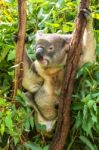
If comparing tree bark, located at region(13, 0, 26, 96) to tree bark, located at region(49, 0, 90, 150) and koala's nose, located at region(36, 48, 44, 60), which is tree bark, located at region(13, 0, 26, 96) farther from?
tree bark, located at region(49, 0, 90, 150)

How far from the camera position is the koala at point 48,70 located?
342 cm

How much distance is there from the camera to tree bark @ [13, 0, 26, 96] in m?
3.00

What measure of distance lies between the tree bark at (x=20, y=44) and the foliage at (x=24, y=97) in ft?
0.26

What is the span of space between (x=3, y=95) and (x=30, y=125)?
269 mm

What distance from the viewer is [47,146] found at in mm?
3408

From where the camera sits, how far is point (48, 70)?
359cm

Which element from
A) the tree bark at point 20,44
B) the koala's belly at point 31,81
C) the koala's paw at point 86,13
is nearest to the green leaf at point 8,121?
the tree bark at point 20,44

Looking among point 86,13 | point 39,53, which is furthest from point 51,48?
point 86,13

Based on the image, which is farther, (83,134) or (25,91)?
→ (25,91)

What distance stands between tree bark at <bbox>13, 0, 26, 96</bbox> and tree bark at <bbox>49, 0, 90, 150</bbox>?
0.28 metres

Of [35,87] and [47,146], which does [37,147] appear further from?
[35,87]

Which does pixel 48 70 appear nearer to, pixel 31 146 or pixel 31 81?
pixel 31 81

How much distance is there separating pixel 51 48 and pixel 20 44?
421 mm

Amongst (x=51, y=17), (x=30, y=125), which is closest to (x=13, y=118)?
(x=30, y=125)
